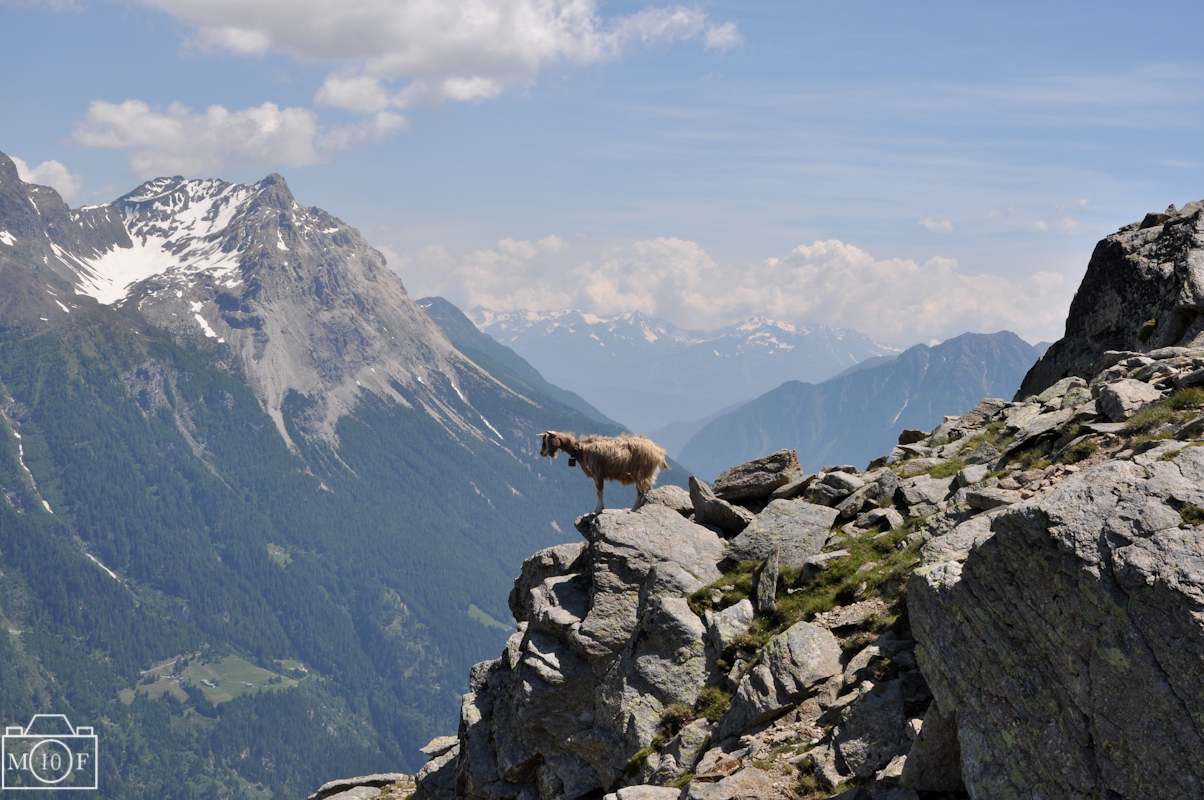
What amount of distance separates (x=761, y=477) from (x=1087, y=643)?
1626 cm

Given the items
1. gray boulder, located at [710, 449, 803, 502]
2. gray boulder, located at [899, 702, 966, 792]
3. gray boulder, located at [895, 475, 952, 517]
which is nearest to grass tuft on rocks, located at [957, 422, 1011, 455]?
gray boulder, located at [895, 475, 952, 517]

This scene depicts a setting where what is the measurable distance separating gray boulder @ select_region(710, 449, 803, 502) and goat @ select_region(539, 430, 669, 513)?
2494mm

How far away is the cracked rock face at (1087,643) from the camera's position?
34.2ft

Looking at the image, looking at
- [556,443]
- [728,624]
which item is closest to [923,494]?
[728,624]

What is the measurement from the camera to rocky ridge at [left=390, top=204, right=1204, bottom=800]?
36.3 feet

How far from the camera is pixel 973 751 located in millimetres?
12383

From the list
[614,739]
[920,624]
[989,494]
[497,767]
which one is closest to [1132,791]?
[920,624]

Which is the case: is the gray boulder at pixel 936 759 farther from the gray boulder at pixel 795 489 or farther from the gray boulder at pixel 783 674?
the gray boulder at pixel 795 489

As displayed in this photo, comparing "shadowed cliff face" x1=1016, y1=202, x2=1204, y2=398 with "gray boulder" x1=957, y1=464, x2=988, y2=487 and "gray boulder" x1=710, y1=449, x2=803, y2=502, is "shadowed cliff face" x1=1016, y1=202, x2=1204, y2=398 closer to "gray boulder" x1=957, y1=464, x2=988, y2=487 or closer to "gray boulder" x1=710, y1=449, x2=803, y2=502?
"gray boulder" x1=957, y1=464, x2=988, y2=487

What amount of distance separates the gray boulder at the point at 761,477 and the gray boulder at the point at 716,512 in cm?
78

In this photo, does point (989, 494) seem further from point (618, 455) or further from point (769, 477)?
point (618, 455)

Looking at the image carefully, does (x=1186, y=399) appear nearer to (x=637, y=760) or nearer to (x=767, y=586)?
(x=767, y=586)

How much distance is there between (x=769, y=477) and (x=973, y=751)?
1518 centimetres

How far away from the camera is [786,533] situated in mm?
22719
